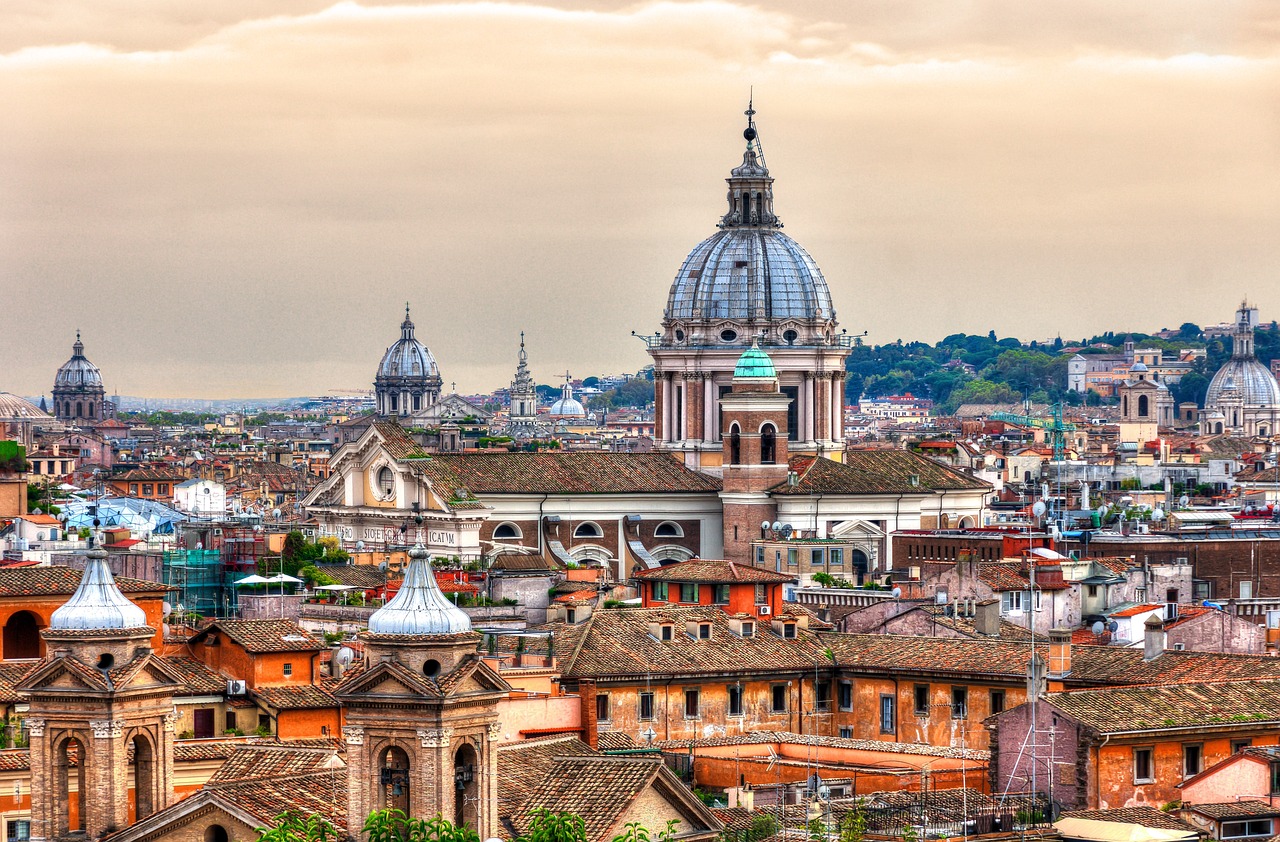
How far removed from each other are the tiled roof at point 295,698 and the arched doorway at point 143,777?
6537mm

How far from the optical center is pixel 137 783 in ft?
86.9

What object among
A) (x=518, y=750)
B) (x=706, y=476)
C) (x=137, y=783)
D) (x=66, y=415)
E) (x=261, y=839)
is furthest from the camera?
(x=66, y=415)

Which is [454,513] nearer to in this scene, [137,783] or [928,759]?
[928,759]

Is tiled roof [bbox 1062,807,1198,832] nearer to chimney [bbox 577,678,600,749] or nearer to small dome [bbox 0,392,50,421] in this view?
chimney [bbox 577,678,600,749]

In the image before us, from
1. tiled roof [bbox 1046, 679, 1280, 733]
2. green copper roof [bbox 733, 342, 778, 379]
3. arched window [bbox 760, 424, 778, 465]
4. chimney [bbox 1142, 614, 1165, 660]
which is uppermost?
green copper roof [bbox 733, 342, 778, 379]

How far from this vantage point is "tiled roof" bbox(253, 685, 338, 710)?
33281 millimetres

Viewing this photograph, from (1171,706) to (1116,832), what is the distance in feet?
16.4

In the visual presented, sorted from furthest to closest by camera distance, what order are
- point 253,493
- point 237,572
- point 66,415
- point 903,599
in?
point 66,415 → point 253,493 → point 237,572 → point 903,599

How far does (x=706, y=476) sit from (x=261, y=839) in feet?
138

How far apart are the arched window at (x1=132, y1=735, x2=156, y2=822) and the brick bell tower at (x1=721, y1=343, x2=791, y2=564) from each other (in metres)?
37.3

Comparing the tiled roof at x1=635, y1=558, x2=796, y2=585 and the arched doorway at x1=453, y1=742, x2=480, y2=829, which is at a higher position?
the tiled roof at x1=635, y1=558, x2=796, y2=585

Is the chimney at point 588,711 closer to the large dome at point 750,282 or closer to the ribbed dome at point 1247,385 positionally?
the large dome at point 750,282

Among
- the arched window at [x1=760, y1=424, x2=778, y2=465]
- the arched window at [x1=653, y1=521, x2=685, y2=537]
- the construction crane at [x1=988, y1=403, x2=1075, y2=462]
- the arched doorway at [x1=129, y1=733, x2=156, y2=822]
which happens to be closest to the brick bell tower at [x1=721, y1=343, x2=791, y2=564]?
the arched window at [x1=760, y1=424, x2=778, y2=465]

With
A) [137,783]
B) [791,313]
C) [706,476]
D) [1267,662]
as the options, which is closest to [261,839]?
[137,783]
